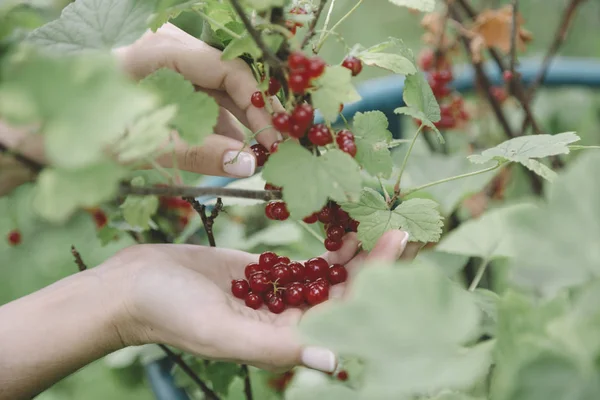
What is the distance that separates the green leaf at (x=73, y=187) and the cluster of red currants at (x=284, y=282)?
1.29 ft

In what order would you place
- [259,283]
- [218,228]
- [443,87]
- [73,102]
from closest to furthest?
[73,102]
[259,283]
[443,87]
[218,228]

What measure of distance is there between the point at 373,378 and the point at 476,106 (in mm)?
1585

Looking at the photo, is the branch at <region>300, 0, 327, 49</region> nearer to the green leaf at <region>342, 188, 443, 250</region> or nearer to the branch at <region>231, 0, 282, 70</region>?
the branch at <region>231, 0, 282, 70</region>

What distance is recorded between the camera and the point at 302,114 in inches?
24.3

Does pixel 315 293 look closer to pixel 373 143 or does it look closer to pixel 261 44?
pixel 373 143

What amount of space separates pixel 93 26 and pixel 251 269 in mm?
395

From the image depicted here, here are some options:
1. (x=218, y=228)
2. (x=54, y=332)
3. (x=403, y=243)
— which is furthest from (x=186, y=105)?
(x=218, y=228)

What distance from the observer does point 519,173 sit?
1.77 meters

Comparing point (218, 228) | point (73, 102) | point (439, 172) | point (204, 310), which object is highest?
point (73, 102)

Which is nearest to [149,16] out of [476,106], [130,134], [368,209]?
[130,134]

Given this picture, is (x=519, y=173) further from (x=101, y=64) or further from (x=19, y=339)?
(x=101, y=64)

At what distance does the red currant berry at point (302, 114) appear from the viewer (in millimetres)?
618

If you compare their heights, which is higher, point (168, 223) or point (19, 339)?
point (19, 339)

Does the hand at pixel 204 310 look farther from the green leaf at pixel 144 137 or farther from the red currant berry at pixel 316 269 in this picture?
the green leaf at pixel 144 137
